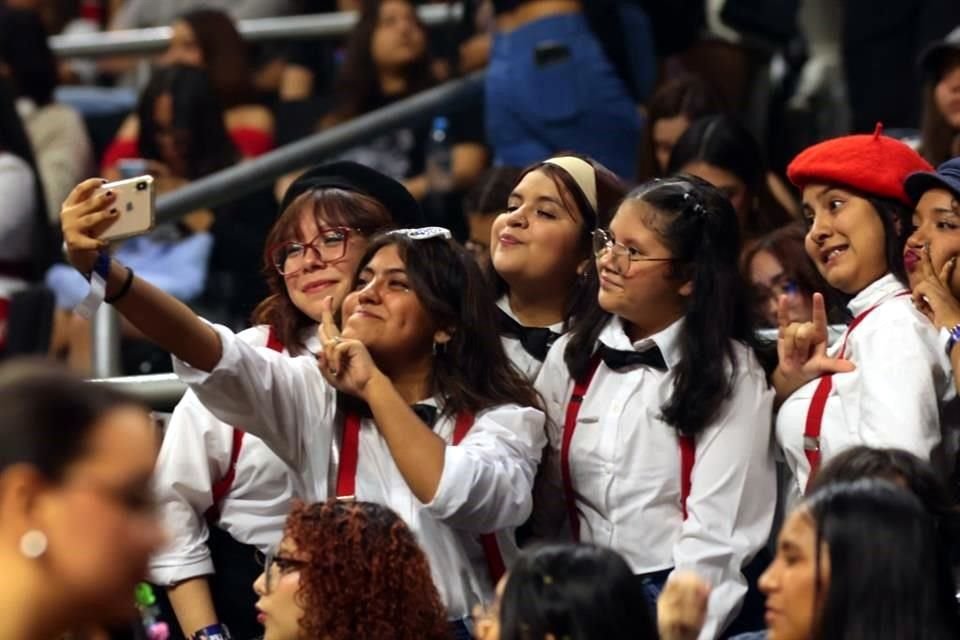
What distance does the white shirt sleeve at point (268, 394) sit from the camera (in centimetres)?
497

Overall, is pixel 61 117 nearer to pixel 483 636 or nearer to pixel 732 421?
pixel 732 421

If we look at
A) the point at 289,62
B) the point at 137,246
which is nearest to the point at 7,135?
the point at 137,246

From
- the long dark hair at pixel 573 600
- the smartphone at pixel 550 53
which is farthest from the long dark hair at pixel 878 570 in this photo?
the smartphone at pixel 550 53

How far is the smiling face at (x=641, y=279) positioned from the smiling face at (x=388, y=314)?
1.35 ft

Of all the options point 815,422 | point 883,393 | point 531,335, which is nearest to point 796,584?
point 883,393

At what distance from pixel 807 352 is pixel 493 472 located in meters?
0.76

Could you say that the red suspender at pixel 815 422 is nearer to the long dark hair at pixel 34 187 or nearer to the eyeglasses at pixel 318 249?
the eyeglasses at pixel 318 249

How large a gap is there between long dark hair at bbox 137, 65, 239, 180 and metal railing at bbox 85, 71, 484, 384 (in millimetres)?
169

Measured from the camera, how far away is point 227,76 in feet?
31.3

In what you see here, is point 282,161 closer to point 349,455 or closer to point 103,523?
point 349,455

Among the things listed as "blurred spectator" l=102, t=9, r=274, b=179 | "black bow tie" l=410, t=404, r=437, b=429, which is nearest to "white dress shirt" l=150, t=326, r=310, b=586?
"black bow tie" l=410, t=404, r=437, b=429

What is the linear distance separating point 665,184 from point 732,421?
0.60 m

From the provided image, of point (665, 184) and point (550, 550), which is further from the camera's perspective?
point (665, 184)

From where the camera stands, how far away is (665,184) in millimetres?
5414
